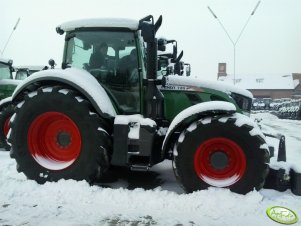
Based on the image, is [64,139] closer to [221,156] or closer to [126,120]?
[126,120]

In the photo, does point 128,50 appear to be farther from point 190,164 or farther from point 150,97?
point 190,164

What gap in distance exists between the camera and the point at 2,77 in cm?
988

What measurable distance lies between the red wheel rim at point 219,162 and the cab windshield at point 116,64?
1.20m

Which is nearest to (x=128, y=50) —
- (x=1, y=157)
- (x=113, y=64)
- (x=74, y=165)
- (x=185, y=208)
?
(x=113, y=64)

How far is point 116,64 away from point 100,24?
2.07ft

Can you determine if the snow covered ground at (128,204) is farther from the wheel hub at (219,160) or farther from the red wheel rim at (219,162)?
the wheel hub at (219,160)

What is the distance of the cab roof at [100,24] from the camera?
16.6 feet

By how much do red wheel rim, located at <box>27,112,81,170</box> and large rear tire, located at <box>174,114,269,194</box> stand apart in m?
1.56

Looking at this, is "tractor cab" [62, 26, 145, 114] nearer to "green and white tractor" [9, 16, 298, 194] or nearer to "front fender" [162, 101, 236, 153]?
"green and white tractor" [9, 16, 298, 194]

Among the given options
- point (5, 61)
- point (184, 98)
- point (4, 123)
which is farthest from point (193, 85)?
point (5, 61)

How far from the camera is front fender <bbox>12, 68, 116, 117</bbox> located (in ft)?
16.0

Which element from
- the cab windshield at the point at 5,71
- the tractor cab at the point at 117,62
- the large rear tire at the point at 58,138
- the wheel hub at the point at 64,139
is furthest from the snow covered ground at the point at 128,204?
the cab windshield at the point at 5,71

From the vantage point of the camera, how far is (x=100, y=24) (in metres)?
5.18

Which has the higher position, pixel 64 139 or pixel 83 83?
pixel 83 83
